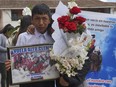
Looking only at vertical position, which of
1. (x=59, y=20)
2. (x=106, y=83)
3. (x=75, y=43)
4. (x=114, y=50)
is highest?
(x=59, y=20)

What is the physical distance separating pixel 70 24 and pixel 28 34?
538mm

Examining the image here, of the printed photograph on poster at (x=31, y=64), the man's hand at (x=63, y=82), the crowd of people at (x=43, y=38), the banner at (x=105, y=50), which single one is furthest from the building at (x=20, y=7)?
the man's hand at (x=63, y=82)

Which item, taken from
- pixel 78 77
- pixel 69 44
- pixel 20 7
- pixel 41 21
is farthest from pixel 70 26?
pixel 20 7

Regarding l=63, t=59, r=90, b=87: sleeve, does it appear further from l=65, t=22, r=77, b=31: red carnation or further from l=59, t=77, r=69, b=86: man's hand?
l=65, t=22, r=77, b=31: red carnation

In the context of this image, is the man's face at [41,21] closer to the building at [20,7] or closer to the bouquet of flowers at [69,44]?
the bouquet of flowers at [69,44]

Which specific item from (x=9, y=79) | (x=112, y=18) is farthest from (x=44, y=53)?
(x=112, y=18)

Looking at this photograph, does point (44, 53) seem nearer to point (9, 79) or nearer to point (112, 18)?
point (9, 79)

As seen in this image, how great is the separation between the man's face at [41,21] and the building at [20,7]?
1355 inches

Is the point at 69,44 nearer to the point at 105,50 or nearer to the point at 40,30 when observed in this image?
the point at 40,30

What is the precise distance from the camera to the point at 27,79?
335 centimetres

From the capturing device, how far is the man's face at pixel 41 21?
336cm

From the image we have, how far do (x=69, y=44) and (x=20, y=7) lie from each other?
38.0 metres

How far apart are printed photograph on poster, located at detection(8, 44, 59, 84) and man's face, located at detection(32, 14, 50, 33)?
0.54 feet

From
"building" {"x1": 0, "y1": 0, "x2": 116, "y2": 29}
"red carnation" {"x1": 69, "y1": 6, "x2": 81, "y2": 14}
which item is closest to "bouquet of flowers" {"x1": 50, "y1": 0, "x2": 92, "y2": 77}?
"red carnation" {"x1": 69, "y1": 6, "x2": 81, "y2": 14}
